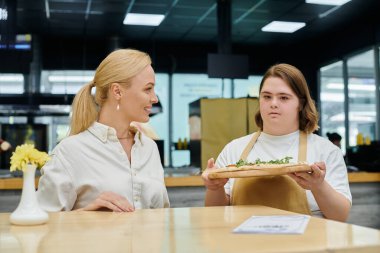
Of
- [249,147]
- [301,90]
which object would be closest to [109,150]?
[249,147]

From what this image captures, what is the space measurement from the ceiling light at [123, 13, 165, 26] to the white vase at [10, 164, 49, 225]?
667 centimetres

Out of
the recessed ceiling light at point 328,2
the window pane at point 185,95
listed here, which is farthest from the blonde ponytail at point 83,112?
the window pane at point 185,95

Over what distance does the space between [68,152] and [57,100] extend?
578cm

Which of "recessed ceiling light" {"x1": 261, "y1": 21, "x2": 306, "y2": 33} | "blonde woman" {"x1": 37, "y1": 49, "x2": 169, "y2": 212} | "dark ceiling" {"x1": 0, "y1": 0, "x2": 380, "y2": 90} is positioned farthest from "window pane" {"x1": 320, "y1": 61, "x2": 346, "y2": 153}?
"blonde woman" {"x1": 37, "y1": 49, "x2": 169, "y2": 212}

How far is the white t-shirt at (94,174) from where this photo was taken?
72.4 inches

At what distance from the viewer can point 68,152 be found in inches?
74.7

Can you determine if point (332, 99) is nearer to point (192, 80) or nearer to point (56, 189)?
point (192, 80)

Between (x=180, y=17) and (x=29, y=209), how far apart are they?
274 inches

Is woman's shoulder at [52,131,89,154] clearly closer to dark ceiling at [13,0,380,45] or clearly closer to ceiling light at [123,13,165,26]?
dark ceiling at [13,0,380,45]

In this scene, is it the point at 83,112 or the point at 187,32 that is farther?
the point at 187,32

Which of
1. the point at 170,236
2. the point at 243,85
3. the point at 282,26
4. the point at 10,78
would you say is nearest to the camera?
the point at 170,236

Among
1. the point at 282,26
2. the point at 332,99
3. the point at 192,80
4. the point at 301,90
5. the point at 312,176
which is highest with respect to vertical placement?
the point at 282,26

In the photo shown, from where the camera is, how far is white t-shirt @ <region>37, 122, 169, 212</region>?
6.04ft

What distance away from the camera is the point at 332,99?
9555 mm
